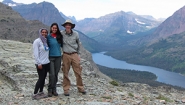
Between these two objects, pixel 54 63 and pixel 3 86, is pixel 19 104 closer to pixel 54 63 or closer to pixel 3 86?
pixel 54 63

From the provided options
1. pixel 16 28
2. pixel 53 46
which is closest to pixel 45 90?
pixel 53 46

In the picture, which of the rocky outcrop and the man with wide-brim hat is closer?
the rocky outcrop

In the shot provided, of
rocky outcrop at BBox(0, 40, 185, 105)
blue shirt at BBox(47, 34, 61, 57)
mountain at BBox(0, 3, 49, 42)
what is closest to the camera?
blue shirt at BBox(47, 34, 61, 57)

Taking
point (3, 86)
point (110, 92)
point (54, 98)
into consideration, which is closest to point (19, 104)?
point (54, 98)

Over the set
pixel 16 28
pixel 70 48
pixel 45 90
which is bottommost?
pixel 45 90

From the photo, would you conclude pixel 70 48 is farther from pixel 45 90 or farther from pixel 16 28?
pixel 16 28

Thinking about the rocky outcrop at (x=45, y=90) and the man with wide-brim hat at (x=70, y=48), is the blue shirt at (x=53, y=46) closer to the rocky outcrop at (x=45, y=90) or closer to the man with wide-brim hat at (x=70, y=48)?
the man with wide-brim hat at (x=70, y=48)

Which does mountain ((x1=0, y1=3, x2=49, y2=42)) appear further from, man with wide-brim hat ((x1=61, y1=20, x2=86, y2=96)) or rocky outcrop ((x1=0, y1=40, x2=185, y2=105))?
man with wide-brim hat ((x1=61, y1=20, x2=86, y2=96))

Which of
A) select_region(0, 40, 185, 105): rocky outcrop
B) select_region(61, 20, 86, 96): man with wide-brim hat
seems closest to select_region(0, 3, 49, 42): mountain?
select_region(0, 40, 185, 105): rocky outcrop

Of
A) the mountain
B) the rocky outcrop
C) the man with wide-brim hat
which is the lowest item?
the rocky outcrop

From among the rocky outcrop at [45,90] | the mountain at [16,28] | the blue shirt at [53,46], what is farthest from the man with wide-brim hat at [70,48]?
the mountain at [16,28]

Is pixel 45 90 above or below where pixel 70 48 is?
below

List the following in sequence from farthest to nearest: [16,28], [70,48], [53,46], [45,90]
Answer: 1. [16,28]
2. [45,90]
3. [70,48]
4. [53,46]

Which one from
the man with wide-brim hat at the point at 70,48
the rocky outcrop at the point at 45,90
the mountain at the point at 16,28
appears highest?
the mountain at the point at 16,28
